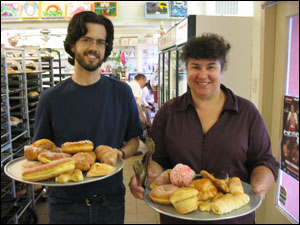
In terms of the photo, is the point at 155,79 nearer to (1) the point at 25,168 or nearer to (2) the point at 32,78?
(2) the point at 32,78

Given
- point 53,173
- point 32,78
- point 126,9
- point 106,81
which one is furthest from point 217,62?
point 126,9

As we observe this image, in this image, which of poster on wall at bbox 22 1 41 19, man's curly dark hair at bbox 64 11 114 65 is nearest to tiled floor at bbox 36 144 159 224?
man's curly dark hair at bbox 64 11 114 65

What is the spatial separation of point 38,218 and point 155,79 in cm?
578

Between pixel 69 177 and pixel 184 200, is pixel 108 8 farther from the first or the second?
pixel 184 200

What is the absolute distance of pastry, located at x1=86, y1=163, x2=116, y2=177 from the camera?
1377 mm

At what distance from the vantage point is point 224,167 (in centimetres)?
152

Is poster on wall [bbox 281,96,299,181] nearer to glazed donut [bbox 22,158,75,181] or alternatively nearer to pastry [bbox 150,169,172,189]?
pastry [bbox 150,169,172,189]

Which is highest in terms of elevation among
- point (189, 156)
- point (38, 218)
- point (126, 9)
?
point (126, 9)

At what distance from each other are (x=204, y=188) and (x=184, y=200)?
0.15 metres

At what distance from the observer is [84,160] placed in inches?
58.3

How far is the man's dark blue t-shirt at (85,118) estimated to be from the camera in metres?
1.63

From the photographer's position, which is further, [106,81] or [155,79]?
[155,79]

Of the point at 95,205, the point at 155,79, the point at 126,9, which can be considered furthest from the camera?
the point at 155,79

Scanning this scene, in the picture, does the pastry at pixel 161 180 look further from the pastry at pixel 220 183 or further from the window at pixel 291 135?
the window at pixel 291 135
